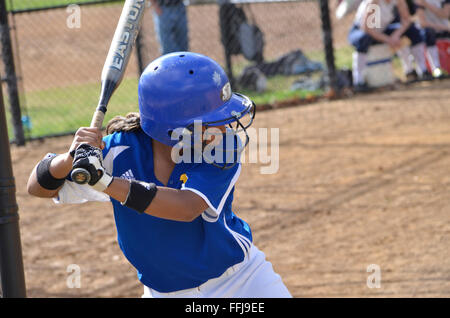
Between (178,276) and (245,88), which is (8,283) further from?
(245,88)

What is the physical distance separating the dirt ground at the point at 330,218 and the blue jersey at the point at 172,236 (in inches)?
60.7

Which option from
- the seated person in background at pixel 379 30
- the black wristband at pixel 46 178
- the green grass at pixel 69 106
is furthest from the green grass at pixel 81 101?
the black wristband at pixel 46 178

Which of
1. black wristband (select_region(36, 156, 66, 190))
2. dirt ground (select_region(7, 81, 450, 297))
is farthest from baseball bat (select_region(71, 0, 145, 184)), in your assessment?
dirt ground (select_region(7, 81, 450, 297))

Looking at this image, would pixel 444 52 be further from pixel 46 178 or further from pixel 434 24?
pixel 46 178

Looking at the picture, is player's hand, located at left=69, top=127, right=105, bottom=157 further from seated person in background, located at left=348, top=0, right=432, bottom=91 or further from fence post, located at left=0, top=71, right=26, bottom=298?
seated person in background, located at left=348, top=0, right=432, bottom=91

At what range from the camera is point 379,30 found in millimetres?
9203

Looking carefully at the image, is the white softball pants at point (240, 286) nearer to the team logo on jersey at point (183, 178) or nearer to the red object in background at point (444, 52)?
the team logo on jersey at point (183, 178)

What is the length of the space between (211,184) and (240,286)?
48 centimetres

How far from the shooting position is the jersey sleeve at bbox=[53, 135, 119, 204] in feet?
8.73

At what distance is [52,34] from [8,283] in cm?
1314

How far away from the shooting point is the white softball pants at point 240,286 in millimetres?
2719

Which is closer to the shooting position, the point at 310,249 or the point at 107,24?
the point at 310,249

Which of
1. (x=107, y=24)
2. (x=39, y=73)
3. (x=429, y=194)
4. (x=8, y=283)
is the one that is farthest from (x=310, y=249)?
(x=107, y=24)
